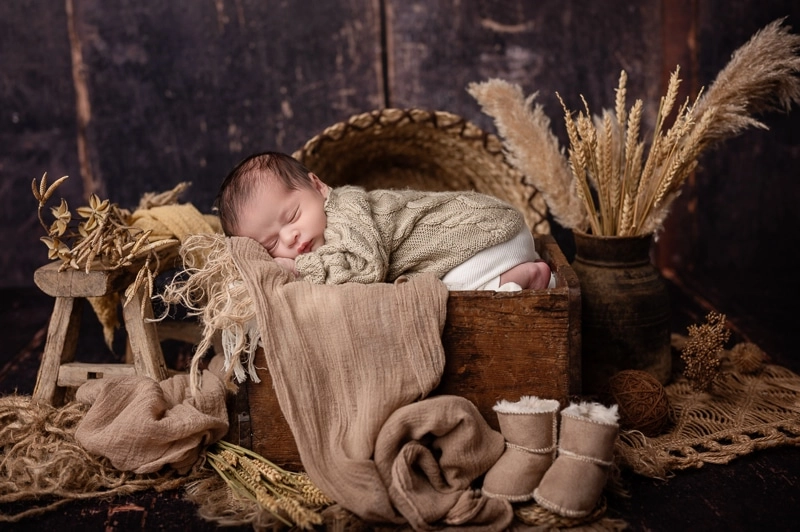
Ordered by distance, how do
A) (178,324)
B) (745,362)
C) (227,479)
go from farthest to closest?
(178,324) < (745,362) < (227,479)

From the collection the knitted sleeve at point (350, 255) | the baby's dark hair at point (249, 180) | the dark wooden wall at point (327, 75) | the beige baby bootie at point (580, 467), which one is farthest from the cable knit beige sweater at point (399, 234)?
the dark wooden wall at point (327, 75)

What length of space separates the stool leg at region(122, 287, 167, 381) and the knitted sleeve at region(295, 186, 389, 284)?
0.42 m

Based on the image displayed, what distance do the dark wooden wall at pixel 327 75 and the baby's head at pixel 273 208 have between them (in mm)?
1345

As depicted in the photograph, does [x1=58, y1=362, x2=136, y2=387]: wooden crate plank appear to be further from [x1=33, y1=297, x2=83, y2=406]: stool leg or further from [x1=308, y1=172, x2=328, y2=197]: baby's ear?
[x1=308, y1=172, x2=328, y2=197]: baby's ear

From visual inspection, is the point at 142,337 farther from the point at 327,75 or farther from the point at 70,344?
the point at 327,75

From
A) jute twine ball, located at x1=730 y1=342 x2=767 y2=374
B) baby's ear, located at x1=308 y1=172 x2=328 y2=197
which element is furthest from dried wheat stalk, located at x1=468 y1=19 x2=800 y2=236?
baby's ear, located at x1=308 y1=172 x2=328 y2=197

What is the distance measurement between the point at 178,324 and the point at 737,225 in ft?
7.69

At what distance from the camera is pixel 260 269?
4.89ft

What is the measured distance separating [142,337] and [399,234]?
2.24 feet

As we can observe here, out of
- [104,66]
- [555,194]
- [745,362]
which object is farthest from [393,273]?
[104,66]

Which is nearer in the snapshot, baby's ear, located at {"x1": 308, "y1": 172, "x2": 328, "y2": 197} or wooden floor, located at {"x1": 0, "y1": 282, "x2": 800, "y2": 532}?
wooden floor, located at {"x1": 0, "y1": 282, "x2": 800, "y2": 532}

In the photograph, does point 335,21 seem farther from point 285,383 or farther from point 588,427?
point 588,427

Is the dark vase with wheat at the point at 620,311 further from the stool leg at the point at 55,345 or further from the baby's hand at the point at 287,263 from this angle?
the stool leg at the point at 55,345

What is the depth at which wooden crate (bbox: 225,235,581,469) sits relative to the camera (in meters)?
1.46
